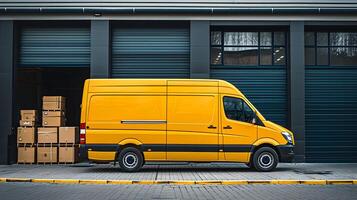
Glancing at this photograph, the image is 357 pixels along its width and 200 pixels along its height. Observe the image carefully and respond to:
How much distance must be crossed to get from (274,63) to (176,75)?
3882 mm

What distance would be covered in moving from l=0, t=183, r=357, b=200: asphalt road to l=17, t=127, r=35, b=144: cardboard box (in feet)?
18.2

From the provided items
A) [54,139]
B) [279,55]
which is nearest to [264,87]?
[279,55]

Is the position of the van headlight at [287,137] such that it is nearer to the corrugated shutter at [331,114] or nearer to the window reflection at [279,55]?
the corrugated shutter at [331,114]

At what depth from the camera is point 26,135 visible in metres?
19.1

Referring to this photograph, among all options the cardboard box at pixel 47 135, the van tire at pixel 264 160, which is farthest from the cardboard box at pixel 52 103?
the van tire at pixel 264 160

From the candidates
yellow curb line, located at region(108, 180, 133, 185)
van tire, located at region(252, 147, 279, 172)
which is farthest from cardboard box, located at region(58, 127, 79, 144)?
van tire, located at region(252, 147, 279, 172)

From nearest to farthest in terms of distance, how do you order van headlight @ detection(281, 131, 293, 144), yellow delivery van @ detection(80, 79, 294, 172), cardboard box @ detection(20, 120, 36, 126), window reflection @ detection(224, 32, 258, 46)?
yellow delivery van @ detection(80, 79, 294, 172) → van headlight @ detection(281, 131, 293, 144) → cardboard box @ detection(20, 120, 36, 126) → window reflection @ detection(224, 32, 258, 46)

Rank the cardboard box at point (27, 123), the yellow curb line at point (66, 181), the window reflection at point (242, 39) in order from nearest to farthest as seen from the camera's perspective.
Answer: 1. the yellow curb line at point (66, 181)
2. the cardboard box at point (27, 123)
3. the window reflection at point (242, 39)

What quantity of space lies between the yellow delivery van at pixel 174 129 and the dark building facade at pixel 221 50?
3.38 meters

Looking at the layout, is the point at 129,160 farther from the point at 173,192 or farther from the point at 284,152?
the point at 284,152

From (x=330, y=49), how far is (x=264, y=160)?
6599 mm

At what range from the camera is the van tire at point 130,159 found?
1600 centimetres

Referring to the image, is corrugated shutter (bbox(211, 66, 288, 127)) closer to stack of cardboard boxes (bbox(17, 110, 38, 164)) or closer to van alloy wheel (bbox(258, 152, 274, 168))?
van alloy wheel (bbox(258, 152, 274, 168))

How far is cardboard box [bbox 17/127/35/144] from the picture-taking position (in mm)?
19094
